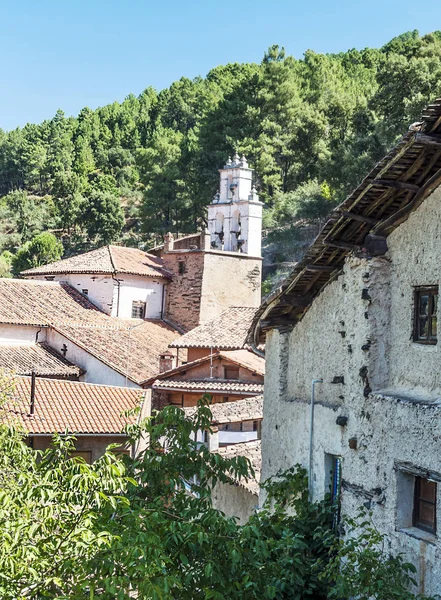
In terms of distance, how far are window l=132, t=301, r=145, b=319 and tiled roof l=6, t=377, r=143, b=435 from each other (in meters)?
13.3

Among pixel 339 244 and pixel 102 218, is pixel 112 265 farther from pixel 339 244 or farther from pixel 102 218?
pixel 102 218

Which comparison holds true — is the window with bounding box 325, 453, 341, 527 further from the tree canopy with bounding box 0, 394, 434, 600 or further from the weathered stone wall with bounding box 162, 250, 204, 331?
the weathered stone wall with bounding box 162, 250, 204, 331

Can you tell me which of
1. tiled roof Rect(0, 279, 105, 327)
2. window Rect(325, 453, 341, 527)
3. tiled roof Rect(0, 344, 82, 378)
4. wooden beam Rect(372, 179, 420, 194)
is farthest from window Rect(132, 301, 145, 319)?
wooden beam Rect(372, 179, 420, 194)

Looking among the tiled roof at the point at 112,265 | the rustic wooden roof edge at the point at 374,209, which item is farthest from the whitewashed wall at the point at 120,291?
the rustic wooden roof edge at the point at 374,209

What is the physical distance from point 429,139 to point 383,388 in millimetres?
2904

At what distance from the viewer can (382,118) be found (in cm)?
3822

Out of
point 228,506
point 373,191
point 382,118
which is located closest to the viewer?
point 373,191

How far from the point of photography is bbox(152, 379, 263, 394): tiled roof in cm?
2408

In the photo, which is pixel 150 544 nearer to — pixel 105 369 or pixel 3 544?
pixel 3 544

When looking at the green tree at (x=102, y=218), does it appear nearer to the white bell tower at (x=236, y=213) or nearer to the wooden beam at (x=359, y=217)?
the white bell tower at (x=236, y=213)

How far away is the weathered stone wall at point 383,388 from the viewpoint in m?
7.65

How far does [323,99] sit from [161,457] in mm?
45848

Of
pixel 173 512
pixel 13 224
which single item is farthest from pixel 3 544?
pixel 13 224

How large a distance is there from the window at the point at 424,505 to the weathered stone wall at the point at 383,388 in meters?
0.07
